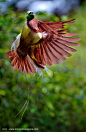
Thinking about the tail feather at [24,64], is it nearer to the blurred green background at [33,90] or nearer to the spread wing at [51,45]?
the spread wing at [51,45]

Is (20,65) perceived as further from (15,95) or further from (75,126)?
(75,126)

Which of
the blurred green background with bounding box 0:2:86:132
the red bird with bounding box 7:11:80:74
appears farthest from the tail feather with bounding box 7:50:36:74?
the blurred green background with bounding box 0:2:86:132

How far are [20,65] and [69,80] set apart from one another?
1.30 meters

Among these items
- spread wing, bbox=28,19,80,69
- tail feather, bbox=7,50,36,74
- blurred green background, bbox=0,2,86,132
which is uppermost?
spread wing, bbox=28,19,80,69

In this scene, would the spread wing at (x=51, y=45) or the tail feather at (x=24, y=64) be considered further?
the tail feather at (x=24, y=64)

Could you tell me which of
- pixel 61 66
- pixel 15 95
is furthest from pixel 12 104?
pixel 61 66

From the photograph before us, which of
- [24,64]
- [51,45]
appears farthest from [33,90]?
[51,45]

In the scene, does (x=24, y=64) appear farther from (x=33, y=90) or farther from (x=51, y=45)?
(x=33, y=90)

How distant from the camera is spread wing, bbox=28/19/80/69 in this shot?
48 cm

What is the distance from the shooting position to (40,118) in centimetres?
172

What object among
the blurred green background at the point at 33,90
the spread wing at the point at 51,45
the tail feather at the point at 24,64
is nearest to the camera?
the spread wing at the point at 51,45

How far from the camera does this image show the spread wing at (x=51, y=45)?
483mm

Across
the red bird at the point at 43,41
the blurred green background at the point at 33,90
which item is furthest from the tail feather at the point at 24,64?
the blurred green background at the point at 33,90

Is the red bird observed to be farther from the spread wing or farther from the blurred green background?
the blurred green background
